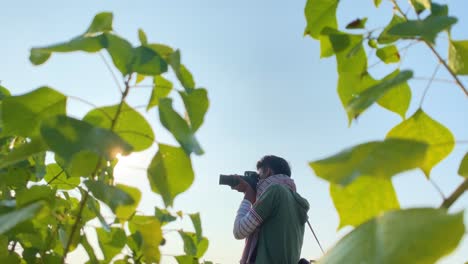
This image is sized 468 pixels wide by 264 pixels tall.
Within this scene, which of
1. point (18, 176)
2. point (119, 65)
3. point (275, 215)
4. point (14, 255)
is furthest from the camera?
point (275, 215)

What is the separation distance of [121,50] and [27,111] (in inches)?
5.5

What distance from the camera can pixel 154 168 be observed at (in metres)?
0.65

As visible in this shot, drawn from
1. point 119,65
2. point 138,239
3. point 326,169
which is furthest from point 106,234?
point 326,169

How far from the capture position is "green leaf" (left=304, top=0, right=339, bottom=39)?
2.24 ft

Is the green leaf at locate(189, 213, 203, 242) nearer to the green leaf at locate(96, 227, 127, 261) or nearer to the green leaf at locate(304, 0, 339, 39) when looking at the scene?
the green leaf at locate(96, 227, 127, 261)

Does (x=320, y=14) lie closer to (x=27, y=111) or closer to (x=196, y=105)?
(x=196, y=105)

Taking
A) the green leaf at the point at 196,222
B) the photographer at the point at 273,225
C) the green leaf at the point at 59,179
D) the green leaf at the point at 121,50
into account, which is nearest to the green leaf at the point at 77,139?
the green leaf at the point at 121,50

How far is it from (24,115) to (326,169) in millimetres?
461

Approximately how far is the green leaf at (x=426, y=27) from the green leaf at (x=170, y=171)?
1.02 feet

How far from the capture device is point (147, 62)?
614mm

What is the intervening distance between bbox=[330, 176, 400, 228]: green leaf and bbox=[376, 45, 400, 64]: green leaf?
11.8 inches

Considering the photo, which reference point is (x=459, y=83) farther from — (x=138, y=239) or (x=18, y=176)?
(x=18, y=176)

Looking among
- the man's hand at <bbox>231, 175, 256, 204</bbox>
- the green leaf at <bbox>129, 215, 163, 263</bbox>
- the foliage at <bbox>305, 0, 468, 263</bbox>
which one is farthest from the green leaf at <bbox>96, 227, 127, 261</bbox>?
the man's hand at <bbox>231, 175, 256, 204</bbox>

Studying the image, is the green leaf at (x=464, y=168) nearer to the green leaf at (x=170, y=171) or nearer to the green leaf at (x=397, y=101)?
the green leaf at (x=397, y=101)
